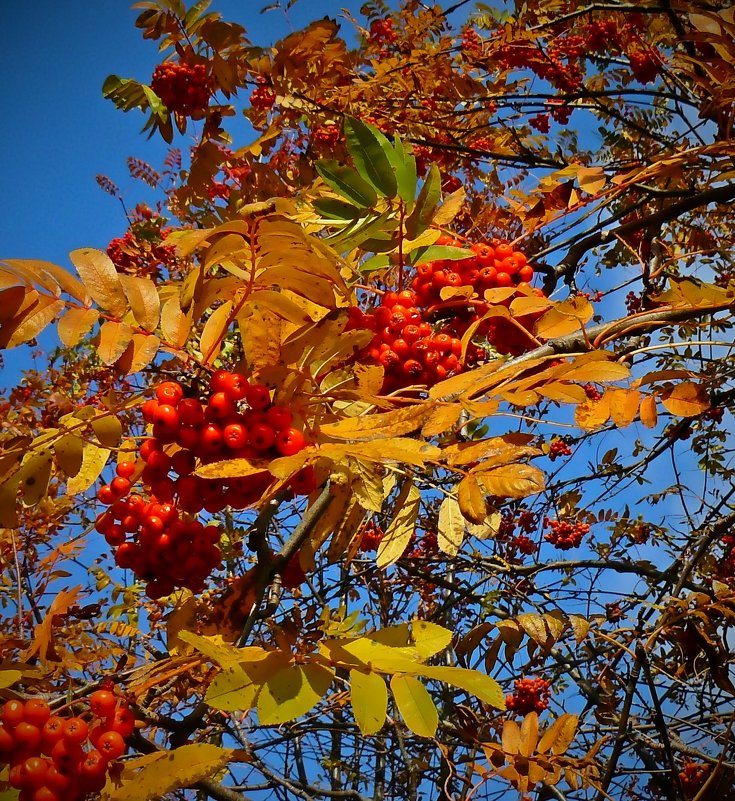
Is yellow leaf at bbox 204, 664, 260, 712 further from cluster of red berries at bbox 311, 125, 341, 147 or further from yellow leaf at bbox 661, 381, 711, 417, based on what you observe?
cluster of red berries at bbox 311, 125, 341, 147

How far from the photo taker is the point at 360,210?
1.44 meters

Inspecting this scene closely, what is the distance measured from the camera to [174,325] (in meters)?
1.35

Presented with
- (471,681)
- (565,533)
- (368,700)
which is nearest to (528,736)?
(471,681)

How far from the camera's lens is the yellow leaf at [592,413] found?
120 cm

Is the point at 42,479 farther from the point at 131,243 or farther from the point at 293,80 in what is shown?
the point at 131,243

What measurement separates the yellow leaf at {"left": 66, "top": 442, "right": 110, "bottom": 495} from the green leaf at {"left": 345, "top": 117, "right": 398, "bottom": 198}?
872 mm

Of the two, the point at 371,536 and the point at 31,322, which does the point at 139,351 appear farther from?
the point at 371,536

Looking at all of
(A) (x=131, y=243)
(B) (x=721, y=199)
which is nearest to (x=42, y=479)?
(B) (x=721, y=199)

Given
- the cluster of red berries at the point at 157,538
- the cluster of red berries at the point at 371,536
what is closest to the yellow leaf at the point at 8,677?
the cluster of red berries at the point at 157,538

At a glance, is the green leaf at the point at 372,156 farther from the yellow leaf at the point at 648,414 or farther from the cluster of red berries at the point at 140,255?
the cluster of red berries at the point at 140,255

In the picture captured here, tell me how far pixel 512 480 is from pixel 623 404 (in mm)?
367

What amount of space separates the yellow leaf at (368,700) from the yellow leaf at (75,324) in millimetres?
824

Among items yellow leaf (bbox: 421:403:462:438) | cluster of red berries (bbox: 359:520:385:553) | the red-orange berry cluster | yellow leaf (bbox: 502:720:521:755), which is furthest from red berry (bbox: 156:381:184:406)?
cluster of red berries (bbox: 359:520:385:553)

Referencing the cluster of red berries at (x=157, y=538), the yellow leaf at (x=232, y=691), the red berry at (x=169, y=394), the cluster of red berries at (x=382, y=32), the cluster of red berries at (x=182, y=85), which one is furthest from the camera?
the cluster of red berries at (x=382, y=32)
